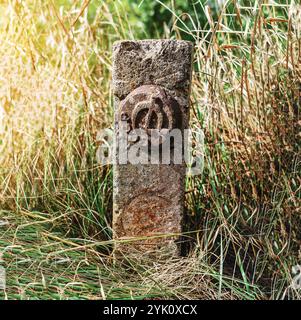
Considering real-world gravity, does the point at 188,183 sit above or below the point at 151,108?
below

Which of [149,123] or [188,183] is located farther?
[188,183]

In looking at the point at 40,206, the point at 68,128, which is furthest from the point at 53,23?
the point at 40,206

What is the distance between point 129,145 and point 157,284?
482 millimetres

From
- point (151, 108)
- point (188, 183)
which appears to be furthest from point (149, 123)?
point (188, 183)

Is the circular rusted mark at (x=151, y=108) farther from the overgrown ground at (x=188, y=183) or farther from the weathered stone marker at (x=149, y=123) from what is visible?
the overgrown ground at (x=188, y=183)

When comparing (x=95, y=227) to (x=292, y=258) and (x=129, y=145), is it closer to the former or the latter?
(x=129, y=145)

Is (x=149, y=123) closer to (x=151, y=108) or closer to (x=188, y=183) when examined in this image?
(x=151, y=108)

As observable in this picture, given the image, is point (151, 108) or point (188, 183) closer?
point (151, 108)

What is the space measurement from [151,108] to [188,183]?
458 mm

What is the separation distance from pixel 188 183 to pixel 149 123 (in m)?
0.42

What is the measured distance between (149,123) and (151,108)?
0.05 metres

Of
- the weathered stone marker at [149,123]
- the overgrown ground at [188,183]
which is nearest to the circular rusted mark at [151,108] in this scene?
the weathered stone marker at [149,123]

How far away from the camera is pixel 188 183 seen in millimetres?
2381

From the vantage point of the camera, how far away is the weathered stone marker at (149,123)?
80.0 inches
